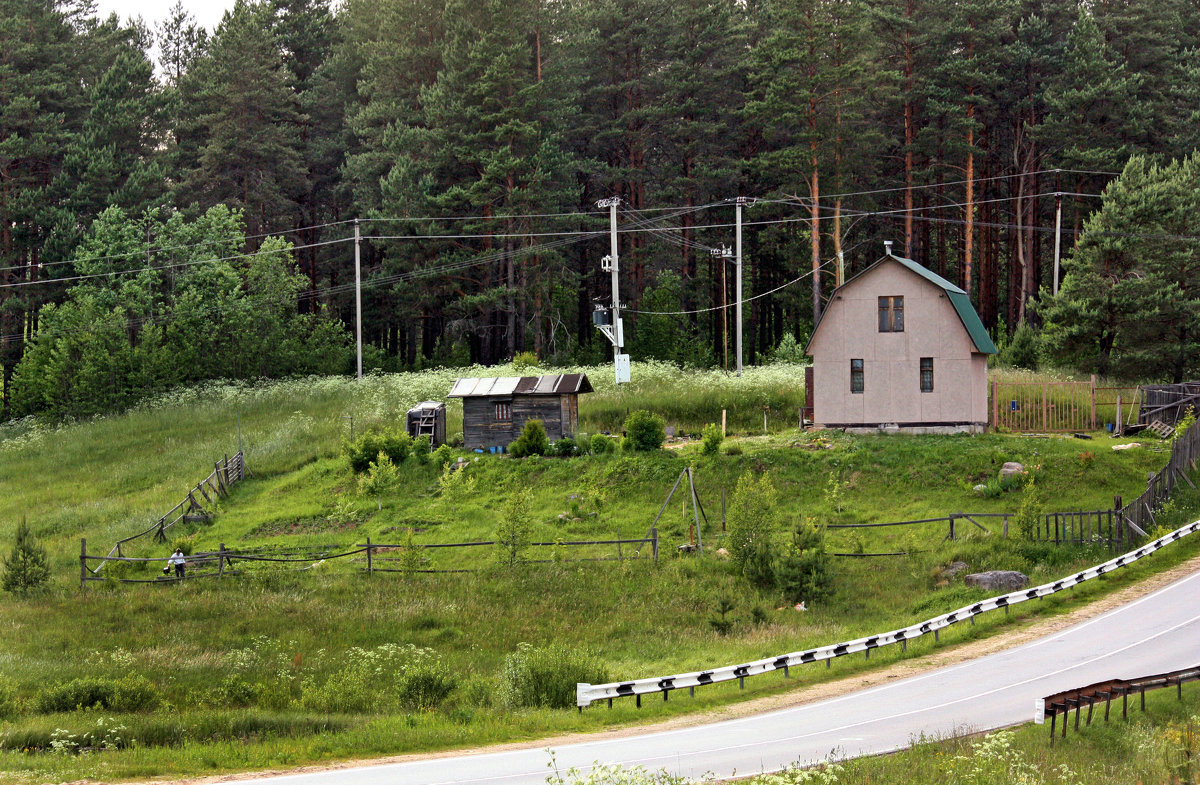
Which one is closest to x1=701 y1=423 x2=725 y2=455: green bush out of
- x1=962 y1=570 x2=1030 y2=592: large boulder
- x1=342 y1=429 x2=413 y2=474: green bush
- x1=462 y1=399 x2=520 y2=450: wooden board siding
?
x1=462 y1=399 x2=520 y2=450: wooden board siding

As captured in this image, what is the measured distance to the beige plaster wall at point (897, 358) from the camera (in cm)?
4309

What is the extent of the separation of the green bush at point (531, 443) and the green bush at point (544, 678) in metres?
20.4

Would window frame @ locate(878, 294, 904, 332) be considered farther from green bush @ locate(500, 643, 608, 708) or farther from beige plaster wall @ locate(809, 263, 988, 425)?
green bush @ locate(500, 643, 608, 708)

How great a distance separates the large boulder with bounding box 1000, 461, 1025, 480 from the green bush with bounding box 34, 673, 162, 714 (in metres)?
26.0

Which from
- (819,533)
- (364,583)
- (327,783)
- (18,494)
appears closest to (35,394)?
(18,494)

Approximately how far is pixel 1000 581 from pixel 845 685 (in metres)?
7.64

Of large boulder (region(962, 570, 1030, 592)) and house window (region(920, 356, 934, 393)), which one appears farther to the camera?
house window (region(920, 356, 934, 393))

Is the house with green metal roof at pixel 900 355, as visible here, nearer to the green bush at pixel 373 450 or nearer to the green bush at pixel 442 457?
the green bush at pixel 442 457

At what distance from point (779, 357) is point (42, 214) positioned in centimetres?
4525

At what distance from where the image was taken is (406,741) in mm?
20000

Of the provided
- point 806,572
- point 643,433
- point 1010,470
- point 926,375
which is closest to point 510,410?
point 643,433

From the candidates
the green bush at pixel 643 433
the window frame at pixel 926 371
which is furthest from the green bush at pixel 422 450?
the window frame at pixel 926 371

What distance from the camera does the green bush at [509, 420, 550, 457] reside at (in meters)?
44.0

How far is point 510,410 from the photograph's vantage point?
45.6 meters
